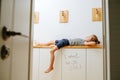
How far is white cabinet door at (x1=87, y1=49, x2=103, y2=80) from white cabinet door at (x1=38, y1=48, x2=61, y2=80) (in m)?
0.49

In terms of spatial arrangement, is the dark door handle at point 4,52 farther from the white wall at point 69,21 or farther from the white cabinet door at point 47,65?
the white wall at point 69,21

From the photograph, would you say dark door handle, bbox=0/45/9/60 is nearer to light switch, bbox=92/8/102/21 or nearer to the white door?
the white door

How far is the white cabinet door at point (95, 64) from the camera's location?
270 centimetres

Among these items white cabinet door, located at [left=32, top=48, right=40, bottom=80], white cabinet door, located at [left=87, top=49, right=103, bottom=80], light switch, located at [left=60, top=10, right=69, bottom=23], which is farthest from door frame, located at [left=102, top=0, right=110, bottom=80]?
light switch, located at [left=60, top=10, right=69, bottom=23]

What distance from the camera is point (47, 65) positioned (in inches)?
116

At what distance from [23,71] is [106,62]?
2.27ft

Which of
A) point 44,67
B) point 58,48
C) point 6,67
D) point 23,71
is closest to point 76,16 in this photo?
point 58,48

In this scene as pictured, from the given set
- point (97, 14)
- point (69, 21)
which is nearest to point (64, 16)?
point (69, 21)

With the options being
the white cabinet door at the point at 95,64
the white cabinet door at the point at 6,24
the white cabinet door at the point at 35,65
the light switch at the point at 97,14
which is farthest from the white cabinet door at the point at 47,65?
the white cabinet door at the point at 6,24

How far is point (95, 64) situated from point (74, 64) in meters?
0.33

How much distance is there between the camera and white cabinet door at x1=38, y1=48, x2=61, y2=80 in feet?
9.41

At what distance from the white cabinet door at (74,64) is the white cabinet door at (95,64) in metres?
0.08
